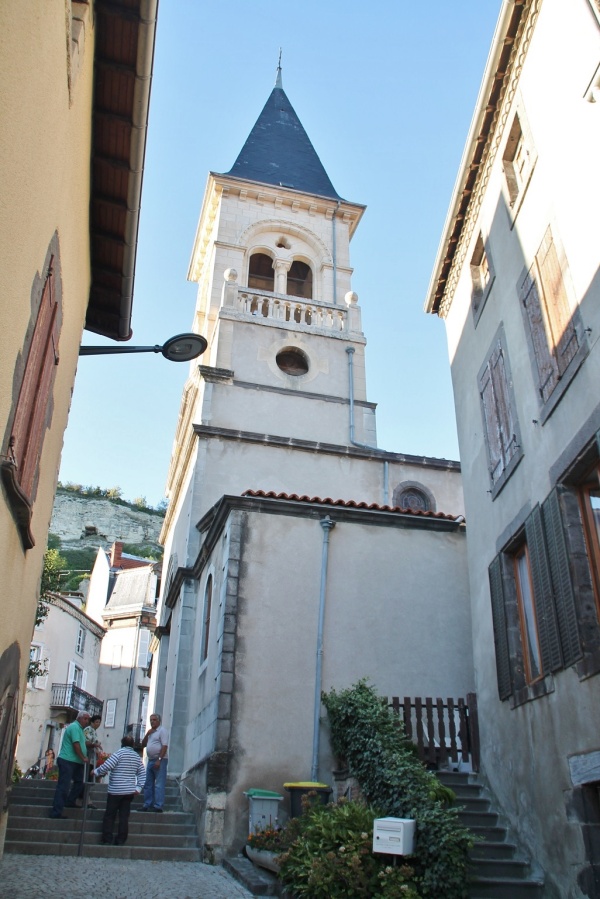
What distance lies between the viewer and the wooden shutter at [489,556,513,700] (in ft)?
28.4

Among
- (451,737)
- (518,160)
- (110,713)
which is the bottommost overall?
(451,737)

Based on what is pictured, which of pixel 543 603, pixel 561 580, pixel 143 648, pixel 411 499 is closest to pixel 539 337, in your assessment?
pixel 561 580

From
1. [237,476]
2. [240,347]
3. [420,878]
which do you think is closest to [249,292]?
[240,347]

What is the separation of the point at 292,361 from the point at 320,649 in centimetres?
1055

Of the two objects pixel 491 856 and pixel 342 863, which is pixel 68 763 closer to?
pixel 342 863

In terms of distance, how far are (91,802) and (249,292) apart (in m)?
13.7

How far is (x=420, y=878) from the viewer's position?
700 cm

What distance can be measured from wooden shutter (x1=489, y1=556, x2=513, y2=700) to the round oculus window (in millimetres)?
11474

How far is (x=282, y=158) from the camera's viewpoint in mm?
28734

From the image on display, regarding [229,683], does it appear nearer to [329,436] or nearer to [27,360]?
[27,360]

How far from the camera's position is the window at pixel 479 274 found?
1060 cm

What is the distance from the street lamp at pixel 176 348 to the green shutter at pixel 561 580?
13.3ft

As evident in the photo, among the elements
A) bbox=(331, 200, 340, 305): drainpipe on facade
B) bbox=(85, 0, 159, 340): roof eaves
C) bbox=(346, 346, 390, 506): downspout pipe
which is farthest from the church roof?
bbox=(85, 0, 159, 340): roof eaves

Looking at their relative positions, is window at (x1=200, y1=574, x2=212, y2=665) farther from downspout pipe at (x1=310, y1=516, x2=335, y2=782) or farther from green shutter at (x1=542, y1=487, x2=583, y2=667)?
green shutter at (x1=542, y1=487, x2=583, y2=667)
